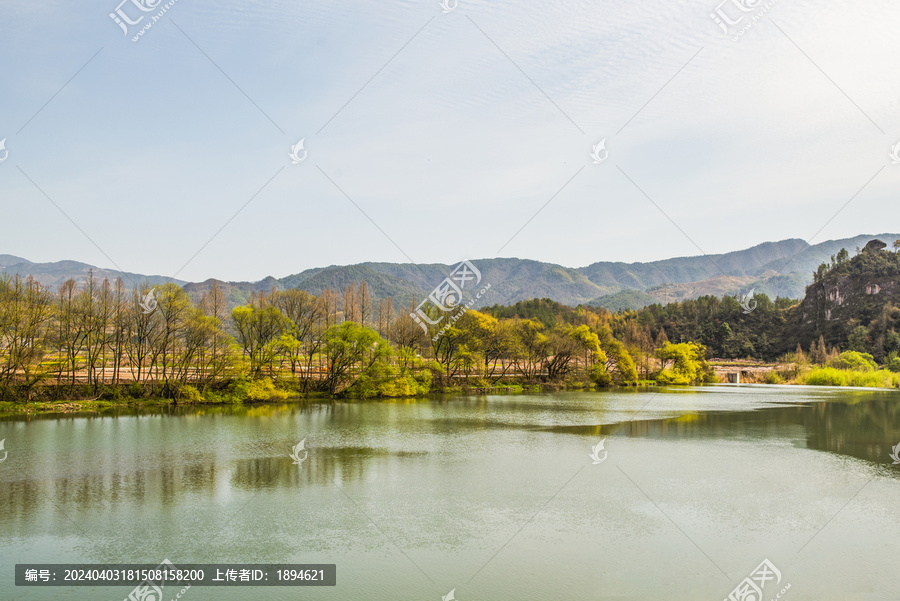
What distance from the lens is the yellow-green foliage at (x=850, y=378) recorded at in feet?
228

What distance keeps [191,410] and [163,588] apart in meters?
30.3

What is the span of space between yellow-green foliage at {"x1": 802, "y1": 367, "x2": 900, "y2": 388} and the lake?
5243cm

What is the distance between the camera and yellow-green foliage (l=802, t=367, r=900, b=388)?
6950 centimetres

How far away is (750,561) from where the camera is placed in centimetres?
1177

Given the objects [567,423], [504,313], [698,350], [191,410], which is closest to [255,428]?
[191,410]

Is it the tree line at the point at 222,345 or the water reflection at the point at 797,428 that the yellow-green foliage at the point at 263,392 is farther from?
the water reflection at the point at 797,428

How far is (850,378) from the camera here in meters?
72.9

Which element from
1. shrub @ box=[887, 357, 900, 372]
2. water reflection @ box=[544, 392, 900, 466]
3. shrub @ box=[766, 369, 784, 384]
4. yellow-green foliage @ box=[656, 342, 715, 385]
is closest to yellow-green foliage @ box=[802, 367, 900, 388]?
shrub @ box=[887, 357, 900, 372]

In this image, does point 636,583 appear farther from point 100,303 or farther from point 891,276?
point 891,276

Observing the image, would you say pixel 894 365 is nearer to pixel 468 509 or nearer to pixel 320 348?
pixel 320 348

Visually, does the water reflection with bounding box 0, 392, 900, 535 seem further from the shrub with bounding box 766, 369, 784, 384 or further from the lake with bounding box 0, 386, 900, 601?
the shrub with bounding box 766, 369, 784, 384

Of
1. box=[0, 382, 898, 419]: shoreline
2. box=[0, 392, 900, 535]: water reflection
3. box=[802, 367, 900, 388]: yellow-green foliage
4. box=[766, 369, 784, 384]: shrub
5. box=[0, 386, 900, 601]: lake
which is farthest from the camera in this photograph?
box=[766, 369, 784, 384]: shrub

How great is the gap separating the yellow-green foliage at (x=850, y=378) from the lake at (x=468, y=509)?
172 ft

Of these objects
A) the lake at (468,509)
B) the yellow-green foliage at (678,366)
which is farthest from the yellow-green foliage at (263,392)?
the yellow-green foliage at (678,366)
